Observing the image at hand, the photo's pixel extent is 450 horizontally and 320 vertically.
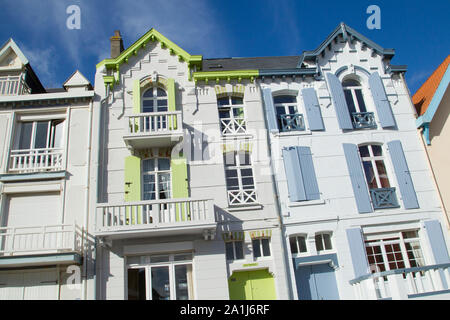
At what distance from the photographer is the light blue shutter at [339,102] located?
14.0 m

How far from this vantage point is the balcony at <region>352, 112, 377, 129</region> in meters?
14.2

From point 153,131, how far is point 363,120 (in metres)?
7.95

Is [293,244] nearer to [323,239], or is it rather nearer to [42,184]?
[323,239]

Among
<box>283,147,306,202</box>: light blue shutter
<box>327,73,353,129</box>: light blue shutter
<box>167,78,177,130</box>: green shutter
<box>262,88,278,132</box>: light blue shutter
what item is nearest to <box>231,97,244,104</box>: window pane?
<box>262,88,278,132</box>: light blue shutter

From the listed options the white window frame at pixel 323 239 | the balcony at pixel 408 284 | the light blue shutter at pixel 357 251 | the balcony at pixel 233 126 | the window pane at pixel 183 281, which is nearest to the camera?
the balcony at pixel 408 284

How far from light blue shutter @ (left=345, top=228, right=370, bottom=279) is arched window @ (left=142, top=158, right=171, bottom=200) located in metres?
6.29

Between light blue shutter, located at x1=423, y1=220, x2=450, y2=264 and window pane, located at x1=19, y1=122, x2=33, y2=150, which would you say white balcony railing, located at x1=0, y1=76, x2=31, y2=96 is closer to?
window pane, located at x1=19, y1=122, x2=33, y2=150

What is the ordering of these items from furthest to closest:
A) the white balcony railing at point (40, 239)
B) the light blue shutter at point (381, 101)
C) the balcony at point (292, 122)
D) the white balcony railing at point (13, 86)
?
the white balcony railing at point (13, 86) → the light blue shutter at point (381, 101) → the balcony at point (292, 122) → the white balcony railing at point (40, 239)

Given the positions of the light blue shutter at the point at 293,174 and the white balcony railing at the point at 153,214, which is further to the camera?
the light blue shutter at the point at 293,174

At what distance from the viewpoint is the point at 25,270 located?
38.3 feet

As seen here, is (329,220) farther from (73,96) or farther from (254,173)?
(73,96)

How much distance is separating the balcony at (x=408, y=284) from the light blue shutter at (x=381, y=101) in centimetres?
550

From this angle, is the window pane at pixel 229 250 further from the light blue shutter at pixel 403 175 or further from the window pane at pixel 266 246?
the light blue shutter at pixel 403 175

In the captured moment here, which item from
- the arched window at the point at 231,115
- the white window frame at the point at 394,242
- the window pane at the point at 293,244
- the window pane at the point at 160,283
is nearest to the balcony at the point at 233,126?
the arched window at the point at 231,115
